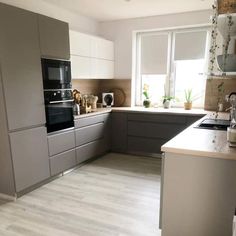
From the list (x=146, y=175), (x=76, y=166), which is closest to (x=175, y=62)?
(x=146, y=175)

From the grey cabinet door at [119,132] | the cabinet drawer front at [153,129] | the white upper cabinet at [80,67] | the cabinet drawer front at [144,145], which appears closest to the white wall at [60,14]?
the white upper cabinet at [80,67]

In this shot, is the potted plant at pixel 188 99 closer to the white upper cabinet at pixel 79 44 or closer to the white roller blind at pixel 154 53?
the white roller blind at pixel 154 53

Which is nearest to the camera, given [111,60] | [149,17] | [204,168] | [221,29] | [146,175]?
[204,168]

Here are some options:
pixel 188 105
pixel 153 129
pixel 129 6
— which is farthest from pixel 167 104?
pixel 129 6

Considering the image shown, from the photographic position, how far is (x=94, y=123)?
3.65m

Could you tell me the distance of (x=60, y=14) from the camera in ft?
11.3

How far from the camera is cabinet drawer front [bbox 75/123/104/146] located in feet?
11.0

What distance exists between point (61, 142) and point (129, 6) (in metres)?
2.29

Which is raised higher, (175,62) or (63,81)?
(175,62)

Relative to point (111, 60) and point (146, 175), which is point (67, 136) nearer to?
point (146, 175)

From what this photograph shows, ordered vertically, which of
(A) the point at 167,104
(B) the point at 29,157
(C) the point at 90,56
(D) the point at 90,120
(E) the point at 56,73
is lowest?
(B) the point at 29,157

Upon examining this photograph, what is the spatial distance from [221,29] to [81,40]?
7.38 ft

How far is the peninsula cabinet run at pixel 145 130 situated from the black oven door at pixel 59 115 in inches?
43.5

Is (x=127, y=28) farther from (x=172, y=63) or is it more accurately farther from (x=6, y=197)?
(x=6, y=197)
